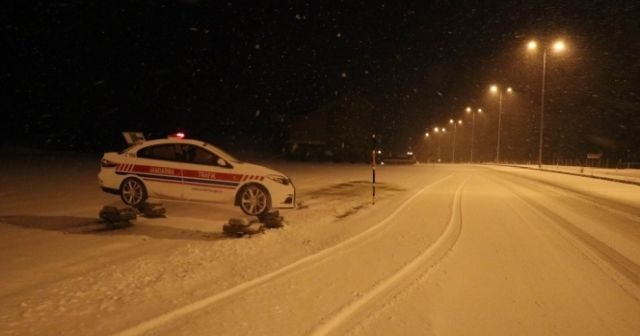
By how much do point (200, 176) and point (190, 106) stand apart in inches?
1878

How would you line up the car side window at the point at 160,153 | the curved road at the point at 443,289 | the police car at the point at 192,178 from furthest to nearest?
the car side window at the point at 160,153 → the police car at the point at 192,178 → the curved road at the point at 443,289

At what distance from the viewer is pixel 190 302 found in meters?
5.29

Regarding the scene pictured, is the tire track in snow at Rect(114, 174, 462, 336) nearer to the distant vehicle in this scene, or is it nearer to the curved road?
the curved road

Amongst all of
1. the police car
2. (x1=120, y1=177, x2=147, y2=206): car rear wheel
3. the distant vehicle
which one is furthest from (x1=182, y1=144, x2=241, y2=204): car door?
the distant vehicle

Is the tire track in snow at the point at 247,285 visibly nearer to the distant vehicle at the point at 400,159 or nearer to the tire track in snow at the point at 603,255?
the tire track in snow at the point at 603,255

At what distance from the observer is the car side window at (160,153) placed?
11305 mm

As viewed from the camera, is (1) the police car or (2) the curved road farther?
(1) the police car

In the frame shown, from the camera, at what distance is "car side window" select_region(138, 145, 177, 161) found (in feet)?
37.1

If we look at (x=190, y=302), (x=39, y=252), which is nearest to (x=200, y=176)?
(x=39, y=252)

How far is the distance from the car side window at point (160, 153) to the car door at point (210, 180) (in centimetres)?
43

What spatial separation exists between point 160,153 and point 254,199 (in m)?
2.48

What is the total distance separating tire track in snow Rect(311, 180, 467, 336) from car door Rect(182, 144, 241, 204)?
4.82 metres

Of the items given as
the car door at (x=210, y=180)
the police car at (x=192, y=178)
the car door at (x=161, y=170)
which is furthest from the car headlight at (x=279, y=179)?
the car door at (x=161, y=170)

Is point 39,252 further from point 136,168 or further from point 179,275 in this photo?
point 136,168
